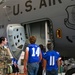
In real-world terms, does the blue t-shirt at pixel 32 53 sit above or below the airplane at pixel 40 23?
below

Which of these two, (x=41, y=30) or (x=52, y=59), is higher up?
(x=41, y=30)

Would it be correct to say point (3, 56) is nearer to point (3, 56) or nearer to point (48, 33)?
point (3, 56)

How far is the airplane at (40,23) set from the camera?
1132cm

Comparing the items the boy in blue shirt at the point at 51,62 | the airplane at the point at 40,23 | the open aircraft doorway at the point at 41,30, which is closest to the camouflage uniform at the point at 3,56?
the boy in blue shirt at the point at 51,62

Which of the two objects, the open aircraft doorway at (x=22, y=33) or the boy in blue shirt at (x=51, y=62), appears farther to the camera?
the open aircraft doorway at (x=22, y=33)

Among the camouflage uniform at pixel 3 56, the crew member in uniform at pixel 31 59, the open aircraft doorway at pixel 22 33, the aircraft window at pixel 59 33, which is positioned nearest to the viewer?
the camouflage uniform at pixel 3 56

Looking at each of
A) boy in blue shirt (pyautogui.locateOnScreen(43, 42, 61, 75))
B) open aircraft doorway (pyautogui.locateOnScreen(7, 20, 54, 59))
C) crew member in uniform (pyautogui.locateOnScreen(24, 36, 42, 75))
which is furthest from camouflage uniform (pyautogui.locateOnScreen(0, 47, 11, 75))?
open aircraft doorway (pyautogui.locateOnScreen(7, 20, 54, 59))

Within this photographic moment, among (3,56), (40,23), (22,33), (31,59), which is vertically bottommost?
(31,59)

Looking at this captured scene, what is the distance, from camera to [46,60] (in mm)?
9453

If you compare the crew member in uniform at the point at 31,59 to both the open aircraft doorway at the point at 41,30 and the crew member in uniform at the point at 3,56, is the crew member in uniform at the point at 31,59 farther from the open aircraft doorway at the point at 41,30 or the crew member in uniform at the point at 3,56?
the open aircraft doorway at the point at 41,30

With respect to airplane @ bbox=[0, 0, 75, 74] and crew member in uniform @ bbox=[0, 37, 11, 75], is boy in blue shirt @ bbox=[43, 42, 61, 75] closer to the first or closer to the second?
crew member in uniform @ bbox=[0, 37, 11, 75]

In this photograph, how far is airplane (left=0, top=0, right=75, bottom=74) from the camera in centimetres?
1132

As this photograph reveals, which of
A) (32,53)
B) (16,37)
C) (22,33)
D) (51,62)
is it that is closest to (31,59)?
(32,53)

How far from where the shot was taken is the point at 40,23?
12461 mm
